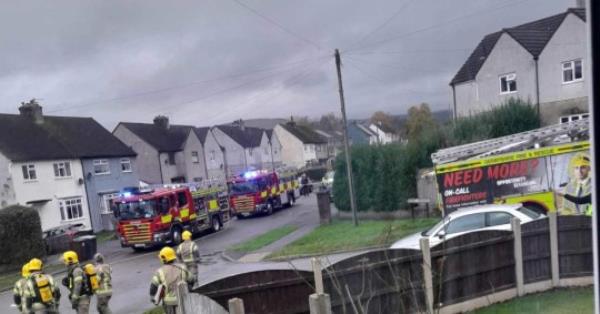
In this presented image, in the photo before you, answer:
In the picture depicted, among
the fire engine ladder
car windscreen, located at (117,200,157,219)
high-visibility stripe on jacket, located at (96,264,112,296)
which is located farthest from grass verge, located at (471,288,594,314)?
car windscreen, located at (117,200,157,219)

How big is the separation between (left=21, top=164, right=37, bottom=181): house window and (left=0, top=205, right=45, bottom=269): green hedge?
247 inches

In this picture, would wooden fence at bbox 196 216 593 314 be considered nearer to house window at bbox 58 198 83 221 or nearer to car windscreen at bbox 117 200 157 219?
car windscreen at bbox 117 200 157 219

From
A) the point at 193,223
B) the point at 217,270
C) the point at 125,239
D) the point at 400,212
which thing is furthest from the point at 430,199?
the point at 125,239

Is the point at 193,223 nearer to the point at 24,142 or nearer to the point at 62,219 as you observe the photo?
the point at 62,219

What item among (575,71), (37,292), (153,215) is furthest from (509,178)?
(153,215)

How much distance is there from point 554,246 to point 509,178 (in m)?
5.97

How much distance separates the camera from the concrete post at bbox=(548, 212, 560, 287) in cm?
610

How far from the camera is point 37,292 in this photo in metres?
6.93

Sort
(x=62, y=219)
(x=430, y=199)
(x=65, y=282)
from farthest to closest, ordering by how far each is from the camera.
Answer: (x=62, y=219), (x=430, y=199), (x=65, y=282)

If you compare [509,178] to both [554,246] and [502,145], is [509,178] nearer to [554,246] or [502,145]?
[502,145]

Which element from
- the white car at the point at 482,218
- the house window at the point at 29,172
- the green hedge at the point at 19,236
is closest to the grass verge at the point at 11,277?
the green hedge at the point at 19,236

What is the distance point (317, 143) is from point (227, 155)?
13310 mm

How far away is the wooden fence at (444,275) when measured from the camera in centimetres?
458

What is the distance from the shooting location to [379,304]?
4.55 meters
